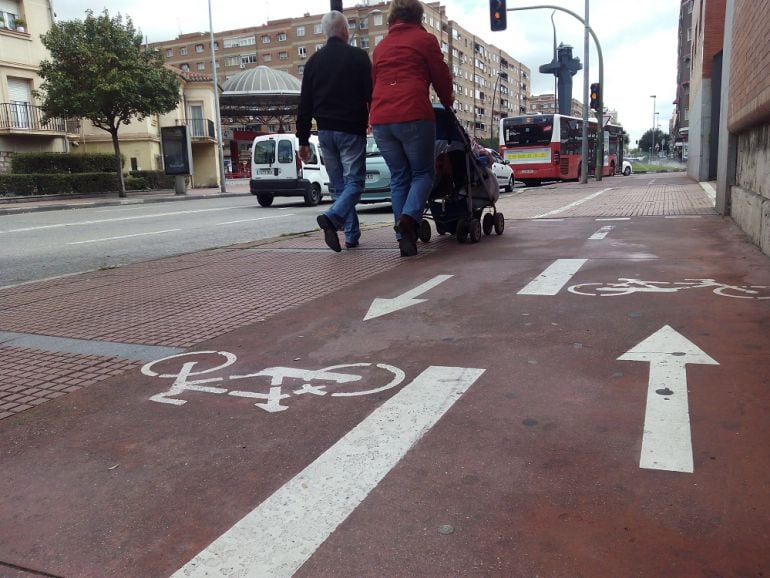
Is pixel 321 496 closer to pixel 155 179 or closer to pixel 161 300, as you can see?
→ pixel 161 300

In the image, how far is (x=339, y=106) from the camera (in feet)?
22.3

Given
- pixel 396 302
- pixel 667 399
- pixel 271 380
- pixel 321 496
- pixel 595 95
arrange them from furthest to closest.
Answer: pixel 595 95 < pixel 396 302 < pixel 271 380 < pixel 667 399 < pixel 321 496

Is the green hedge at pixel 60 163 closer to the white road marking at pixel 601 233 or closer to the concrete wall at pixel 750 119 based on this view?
the white road marking at pixel 601 233

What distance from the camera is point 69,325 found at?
4371mm

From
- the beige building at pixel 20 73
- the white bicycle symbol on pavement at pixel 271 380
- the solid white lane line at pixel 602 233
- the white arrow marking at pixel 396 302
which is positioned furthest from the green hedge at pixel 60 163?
the white bicycle symbol on pavement at pixel 271 380

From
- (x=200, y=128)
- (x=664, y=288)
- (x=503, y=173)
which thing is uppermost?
(x=200, y=128)

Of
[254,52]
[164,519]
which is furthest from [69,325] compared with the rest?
[254,52]

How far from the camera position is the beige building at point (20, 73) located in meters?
29.2

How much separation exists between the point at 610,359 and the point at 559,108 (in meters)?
44.9

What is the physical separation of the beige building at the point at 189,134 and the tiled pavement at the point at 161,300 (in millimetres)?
29932

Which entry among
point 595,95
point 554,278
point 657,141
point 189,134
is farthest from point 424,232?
point 657,141

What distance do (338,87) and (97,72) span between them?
76.5 feet

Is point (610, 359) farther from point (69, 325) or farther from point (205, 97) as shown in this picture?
point (205, 97)

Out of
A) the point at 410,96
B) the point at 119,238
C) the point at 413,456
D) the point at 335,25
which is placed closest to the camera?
the point at 413,456
